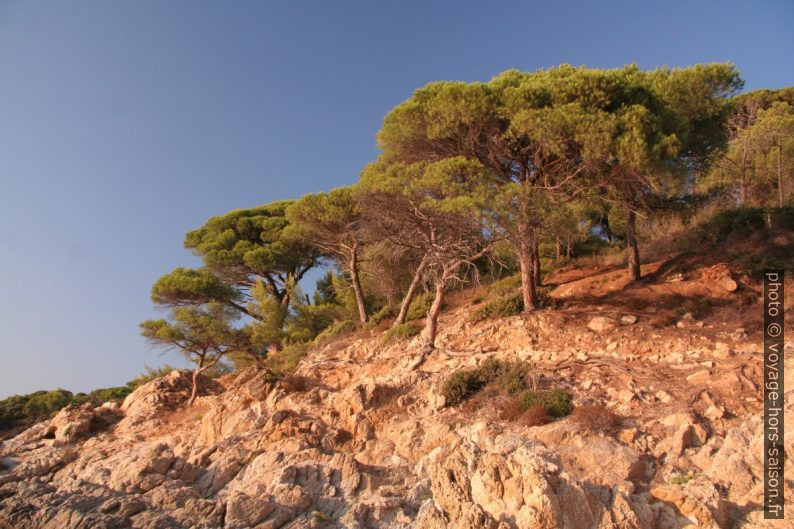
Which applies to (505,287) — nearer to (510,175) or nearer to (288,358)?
(510,175)

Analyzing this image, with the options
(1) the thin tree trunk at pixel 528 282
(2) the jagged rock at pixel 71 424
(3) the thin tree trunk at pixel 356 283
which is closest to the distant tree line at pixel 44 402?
(2) the jagged rock at pixel 71 424

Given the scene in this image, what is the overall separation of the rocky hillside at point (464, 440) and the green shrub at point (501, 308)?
392 mm

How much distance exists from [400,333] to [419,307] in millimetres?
2832

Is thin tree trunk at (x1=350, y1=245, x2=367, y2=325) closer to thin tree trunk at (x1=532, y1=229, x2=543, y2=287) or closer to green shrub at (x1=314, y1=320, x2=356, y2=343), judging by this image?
green shrub at (x1=314, y1=320, x2=356, y2=343)

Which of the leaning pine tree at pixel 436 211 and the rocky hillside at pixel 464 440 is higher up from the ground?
the leaning pine tree at pixel 436 211

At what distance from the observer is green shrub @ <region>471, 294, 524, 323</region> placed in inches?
538

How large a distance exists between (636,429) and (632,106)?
7977 mm

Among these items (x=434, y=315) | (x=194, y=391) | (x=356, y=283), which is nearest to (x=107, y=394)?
(x=194, y=391)

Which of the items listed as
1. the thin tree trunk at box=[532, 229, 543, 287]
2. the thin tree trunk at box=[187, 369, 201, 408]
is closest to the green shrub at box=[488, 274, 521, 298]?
the thin tree trunk at box=[532, 229, 543, 287]

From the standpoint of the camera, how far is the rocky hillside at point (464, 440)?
20.0ft

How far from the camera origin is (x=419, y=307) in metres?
17.5

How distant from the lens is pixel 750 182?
21.4 meters

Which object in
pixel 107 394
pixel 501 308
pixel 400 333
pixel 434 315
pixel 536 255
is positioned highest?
pixel 536 255

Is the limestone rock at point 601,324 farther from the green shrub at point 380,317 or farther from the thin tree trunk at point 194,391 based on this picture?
the thin tree trunk at point 194,391
